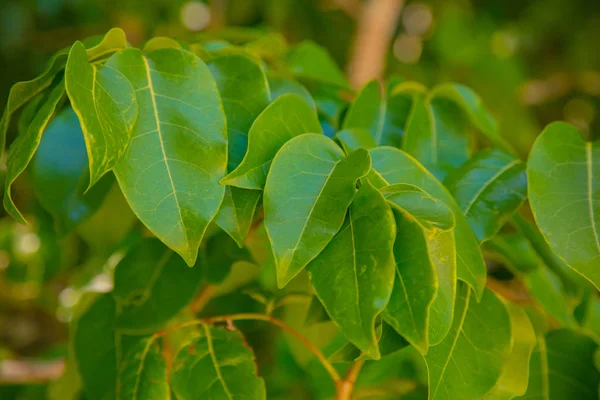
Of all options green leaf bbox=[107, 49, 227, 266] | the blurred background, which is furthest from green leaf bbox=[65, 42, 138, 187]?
the blurred background

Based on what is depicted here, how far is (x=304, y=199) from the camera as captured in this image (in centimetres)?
37

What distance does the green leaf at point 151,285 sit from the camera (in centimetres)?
50

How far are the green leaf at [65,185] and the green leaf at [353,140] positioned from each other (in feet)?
0.70

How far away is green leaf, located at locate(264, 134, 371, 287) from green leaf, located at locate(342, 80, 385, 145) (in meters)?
0.12

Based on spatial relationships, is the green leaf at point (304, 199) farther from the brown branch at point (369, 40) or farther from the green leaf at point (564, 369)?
the brown branch at point (369, 40)

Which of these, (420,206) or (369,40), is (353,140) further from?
(369,40)

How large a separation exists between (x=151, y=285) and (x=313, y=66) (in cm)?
28

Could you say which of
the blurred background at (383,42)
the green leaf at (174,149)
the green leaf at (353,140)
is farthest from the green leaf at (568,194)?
the blurred background at (383,42)

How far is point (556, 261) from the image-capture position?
21.5 inches

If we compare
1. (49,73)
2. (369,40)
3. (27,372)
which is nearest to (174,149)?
(49,73)

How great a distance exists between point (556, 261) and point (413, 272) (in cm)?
27

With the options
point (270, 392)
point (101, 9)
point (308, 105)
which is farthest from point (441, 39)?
point (308, 105)

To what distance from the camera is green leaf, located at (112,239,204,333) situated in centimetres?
50

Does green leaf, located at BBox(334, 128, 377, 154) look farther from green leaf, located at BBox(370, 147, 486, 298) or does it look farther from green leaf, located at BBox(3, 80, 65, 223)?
green leaf, located at BBox(3, 80, 65, 223)
